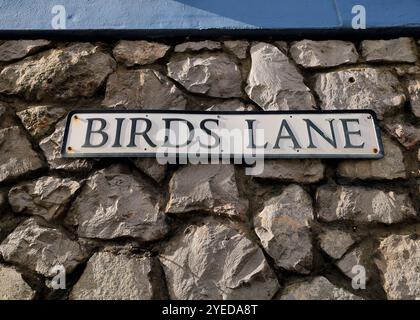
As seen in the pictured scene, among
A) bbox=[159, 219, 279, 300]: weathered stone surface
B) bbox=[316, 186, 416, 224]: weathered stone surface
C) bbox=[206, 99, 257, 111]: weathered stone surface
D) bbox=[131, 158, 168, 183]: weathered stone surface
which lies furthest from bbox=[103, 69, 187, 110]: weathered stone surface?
bbox=[316, 186, 416, 224]: weathered stone surface

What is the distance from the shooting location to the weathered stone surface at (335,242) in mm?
1367

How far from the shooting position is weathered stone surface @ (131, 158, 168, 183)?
4.94 feet

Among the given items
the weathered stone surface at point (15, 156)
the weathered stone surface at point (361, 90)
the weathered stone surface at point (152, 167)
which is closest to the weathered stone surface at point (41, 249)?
the weathered stone surface at point (15, 156)

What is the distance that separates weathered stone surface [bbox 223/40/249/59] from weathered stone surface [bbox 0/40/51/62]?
2.31 feet

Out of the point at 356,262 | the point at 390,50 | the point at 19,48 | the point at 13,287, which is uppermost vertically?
the point at 390,50

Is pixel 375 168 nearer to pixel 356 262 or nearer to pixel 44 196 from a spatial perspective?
pixel 356 262

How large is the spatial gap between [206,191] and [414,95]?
2.74 feet

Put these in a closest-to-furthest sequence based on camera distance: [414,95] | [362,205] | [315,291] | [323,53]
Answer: [315,291] < [362,205] < [414,95] < [323,53]

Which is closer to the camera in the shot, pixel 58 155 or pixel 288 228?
pixel 288 228

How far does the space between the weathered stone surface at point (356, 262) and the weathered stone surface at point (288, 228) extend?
0.09 m

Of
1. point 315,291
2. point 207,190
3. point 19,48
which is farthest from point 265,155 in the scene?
point 19,48

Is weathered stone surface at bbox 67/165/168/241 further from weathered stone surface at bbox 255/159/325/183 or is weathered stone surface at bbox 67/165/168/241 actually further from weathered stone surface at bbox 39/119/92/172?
weathered stone surface at bbox 255/159/325/183

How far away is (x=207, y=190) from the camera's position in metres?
1.47

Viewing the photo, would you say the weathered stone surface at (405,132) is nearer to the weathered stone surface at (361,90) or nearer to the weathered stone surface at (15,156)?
the weathered stone surface at (361,90)
